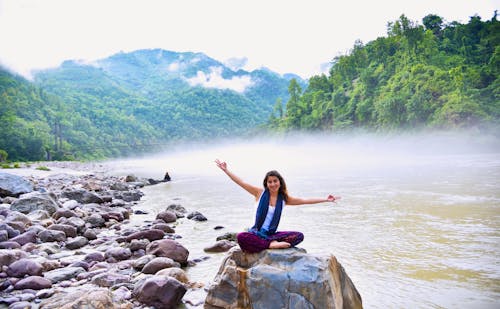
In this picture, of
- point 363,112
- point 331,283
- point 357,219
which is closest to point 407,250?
point 357,219

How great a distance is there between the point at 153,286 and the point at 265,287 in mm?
1936

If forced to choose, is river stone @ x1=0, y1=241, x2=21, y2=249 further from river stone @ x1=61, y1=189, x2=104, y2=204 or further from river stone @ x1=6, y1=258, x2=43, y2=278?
river stone @ x1=61, y1=189, x2=104, y2=204

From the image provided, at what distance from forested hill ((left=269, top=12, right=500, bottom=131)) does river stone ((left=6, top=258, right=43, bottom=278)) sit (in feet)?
199

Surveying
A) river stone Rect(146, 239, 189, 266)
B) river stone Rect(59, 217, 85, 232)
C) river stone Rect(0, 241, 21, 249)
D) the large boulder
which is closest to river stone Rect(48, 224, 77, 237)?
river stone Rect(59, 217, 85, 232)

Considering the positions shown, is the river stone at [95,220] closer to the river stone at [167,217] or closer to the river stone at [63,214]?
the river stone at [63,214]

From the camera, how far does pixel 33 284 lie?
227 inches

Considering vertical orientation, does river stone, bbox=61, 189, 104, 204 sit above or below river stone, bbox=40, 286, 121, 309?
below

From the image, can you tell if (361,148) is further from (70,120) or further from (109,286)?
(70,120)

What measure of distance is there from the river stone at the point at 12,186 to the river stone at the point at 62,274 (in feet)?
33.0

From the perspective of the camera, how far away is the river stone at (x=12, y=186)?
1451cm

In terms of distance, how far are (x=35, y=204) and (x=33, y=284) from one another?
627cm

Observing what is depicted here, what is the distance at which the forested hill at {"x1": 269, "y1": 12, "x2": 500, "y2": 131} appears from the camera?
58844 mm

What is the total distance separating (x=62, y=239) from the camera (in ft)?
28.8

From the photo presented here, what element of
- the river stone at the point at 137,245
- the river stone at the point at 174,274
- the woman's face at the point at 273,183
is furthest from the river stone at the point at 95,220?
the woman's face at the point at 273,183
